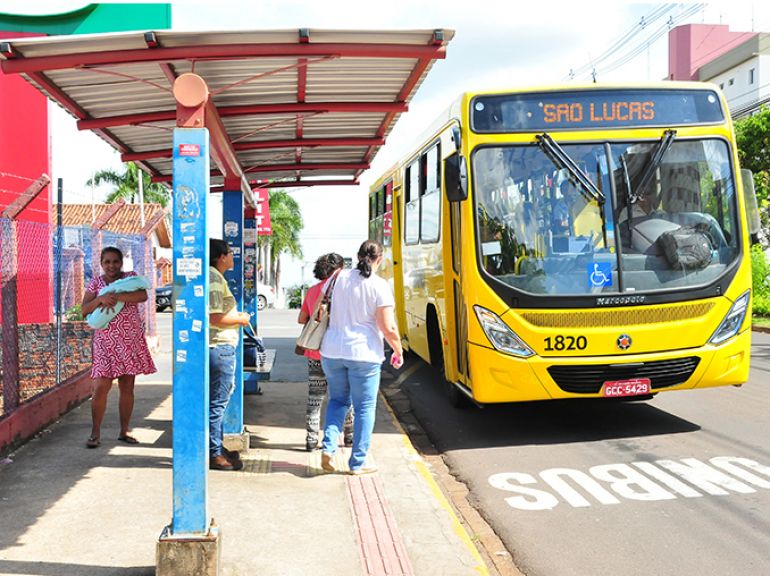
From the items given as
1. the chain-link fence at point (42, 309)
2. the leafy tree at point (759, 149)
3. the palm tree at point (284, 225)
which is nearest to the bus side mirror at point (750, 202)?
the chain-link fence at point (42, 309)

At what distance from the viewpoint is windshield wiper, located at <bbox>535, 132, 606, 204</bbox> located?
801 centimetres

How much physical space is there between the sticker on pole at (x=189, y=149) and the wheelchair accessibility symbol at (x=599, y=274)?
4399mm

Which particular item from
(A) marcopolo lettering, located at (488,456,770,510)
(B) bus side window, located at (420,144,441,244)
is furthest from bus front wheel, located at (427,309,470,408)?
(A) marcopolo lettering, located at (488,456,770,510)

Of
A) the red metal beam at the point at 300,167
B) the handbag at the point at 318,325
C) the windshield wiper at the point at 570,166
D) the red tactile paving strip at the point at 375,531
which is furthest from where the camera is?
the red metal beam at the point at 300,167

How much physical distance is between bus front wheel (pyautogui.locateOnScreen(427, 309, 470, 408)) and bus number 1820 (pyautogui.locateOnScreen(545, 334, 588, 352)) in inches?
87.8

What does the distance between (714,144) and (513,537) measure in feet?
14.9

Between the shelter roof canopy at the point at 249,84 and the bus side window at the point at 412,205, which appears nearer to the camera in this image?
the shelter roof canopy at the point at 249,84

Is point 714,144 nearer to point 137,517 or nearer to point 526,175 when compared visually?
point 526,175

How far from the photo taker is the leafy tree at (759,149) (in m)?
29.8

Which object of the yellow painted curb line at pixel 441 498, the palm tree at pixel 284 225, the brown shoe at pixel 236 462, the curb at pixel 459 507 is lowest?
the curb at pixel 459 507

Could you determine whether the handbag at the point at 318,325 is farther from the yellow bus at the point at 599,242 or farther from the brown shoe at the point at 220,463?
the yellow bus at the point at 599,242

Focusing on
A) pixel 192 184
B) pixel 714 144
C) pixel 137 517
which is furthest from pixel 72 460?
pixel 714 144

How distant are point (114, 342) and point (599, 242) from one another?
171 inches

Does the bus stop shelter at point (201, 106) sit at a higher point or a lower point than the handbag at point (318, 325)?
higher
